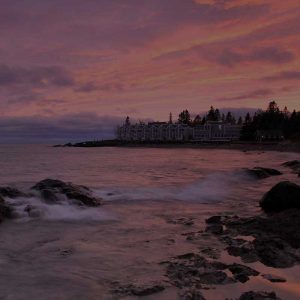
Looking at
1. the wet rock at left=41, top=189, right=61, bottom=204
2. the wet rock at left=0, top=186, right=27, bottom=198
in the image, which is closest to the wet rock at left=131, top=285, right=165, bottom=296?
the wet rock at left=41, top=189, right=61, bottom=204

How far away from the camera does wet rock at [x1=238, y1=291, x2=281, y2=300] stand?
5.77 meters

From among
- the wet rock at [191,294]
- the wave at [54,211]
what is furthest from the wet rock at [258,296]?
the wave at [54,211]

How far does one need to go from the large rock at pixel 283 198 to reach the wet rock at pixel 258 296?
6.51 metres

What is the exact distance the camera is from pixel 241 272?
22.7ft

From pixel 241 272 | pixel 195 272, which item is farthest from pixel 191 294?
pixel 241 272

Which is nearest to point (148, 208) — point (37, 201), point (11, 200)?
point (37, 201)

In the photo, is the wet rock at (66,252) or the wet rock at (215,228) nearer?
the wet rock at (66,252)

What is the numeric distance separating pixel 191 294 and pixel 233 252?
7.66ft

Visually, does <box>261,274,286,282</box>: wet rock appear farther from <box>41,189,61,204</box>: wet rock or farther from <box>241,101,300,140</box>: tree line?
<box>241,101,300,140</box>: tree line

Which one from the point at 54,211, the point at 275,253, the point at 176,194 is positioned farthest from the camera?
the point at 176,194

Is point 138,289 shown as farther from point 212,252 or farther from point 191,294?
point 212,252

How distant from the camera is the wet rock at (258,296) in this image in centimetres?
577

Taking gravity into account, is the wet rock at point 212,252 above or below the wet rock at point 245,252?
below

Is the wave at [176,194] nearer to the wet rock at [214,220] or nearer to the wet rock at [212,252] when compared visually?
the wet rock at [214,220]
